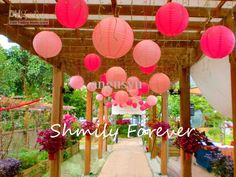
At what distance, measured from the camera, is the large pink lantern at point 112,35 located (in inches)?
80.3

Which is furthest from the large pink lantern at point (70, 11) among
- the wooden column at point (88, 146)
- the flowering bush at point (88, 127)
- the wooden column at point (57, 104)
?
the wooden column at point (88, 146)

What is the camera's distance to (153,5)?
317cm

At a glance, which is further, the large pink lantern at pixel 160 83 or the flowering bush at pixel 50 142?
the flowering bush at pixel 50 142

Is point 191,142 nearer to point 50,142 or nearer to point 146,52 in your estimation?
point 50,142

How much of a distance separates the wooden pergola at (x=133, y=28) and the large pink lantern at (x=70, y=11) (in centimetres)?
85

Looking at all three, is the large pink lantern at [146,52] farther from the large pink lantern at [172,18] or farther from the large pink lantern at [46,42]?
the large pink lantern at [46,42]

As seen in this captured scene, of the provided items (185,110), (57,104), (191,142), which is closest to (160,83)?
(191,142)

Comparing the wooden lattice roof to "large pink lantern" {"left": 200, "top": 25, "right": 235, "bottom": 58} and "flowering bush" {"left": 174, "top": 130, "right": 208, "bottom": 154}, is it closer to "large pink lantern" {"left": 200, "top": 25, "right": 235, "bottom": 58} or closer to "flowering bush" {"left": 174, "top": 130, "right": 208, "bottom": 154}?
"large pink lantern" {"left": 200, "top": 25, "right": 235, "bottom": 58}

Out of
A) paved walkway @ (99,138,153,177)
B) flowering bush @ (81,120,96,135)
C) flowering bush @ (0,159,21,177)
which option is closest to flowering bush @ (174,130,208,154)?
flowering bush @ (0,159,21,177)

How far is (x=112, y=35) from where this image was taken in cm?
204

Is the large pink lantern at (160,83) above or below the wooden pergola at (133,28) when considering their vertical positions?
below

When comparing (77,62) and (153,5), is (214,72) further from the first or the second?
(77,62)

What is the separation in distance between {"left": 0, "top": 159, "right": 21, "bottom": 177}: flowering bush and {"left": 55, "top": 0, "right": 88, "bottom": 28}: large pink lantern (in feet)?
10.8

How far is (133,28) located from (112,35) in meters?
1.81
